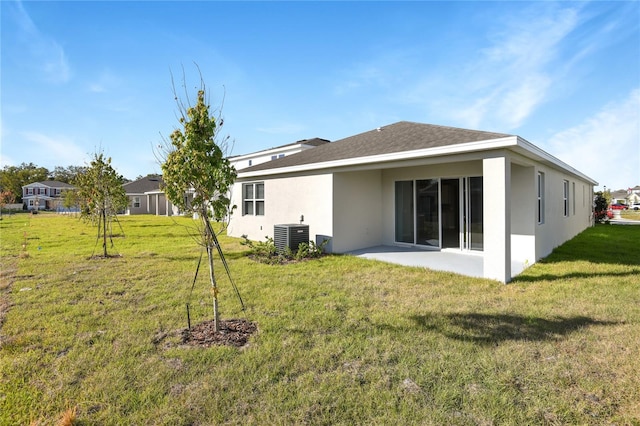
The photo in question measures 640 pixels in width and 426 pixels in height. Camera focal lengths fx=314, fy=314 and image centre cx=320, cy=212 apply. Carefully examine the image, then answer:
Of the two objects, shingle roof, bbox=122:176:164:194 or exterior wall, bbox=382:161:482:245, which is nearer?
exterior wall, bbox=382:161:482:245

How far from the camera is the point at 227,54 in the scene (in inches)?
335

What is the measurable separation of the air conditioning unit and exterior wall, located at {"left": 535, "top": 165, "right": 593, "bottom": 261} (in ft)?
21.8

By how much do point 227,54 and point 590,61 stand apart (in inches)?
446

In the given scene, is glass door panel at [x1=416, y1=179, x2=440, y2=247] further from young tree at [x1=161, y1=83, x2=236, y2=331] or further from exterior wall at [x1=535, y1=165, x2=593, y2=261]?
young tree at [x1=161, y1=83, x2=236, y2=331]

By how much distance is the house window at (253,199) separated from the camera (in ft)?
42.8

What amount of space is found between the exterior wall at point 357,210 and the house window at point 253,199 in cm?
422

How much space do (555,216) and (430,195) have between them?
469 centimetres

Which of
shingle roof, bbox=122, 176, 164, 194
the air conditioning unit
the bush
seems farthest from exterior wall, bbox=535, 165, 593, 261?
shingle roof, bbox=122, 176, 164, 194

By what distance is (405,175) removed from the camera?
10.7 meters

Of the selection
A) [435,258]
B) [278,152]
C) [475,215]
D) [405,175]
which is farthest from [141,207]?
[475,215]

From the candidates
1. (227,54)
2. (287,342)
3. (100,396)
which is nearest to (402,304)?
(287,342)

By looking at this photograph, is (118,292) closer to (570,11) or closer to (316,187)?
(316,187)

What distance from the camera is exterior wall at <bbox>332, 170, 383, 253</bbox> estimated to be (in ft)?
32.7

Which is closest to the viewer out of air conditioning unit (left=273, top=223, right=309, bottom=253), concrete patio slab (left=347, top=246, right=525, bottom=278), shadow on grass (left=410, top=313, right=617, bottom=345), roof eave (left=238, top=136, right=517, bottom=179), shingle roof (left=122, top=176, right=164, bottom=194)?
shadow on grass (left=410, top=313, right=617, bottom=345)
